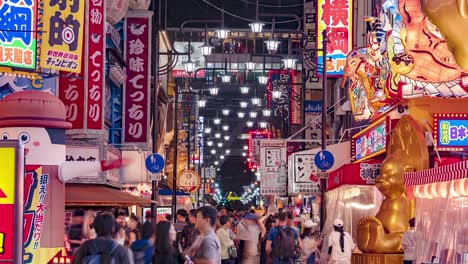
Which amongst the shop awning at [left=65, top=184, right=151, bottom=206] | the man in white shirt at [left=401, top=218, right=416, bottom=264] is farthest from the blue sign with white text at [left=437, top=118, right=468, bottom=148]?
the shop awning at [left=65, top=184, right=151, bottom=206]

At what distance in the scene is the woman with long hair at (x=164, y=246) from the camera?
11.0 m

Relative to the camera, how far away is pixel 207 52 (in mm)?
33250

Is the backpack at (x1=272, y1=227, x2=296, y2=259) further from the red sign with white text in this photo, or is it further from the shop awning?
the red sign with white text

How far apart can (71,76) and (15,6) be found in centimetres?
380

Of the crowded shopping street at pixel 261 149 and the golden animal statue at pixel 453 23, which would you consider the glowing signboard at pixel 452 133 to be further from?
the golden animal statue at pixel 453 23

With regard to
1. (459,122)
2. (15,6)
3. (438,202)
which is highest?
(15,6)

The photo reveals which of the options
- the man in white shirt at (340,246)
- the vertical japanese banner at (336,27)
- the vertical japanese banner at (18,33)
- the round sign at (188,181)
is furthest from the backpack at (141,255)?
the round sign at (188,181)

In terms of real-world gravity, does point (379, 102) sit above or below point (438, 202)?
above

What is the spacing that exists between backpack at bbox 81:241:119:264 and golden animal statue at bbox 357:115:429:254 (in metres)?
12.2

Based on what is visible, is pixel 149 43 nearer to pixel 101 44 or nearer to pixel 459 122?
pixel 101 44

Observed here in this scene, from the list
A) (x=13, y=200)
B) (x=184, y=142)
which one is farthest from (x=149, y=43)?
(x=184, y=142)

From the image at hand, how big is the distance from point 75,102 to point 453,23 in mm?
13342

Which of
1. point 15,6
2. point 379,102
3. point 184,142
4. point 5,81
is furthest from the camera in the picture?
point 184,142

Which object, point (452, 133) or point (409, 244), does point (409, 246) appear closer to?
point (409, 244)
